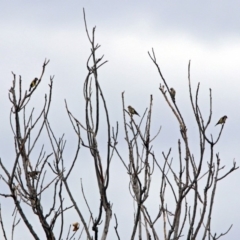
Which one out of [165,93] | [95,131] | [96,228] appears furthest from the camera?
[165,93]

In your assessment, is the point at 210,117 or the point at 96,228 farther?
the point at 210,117

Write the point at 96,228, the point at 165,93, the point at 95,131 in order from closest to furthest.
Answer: the point at 96,228, the point at 95,131, the point at 165,93

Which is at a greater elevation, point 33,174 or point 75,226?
point 33,174

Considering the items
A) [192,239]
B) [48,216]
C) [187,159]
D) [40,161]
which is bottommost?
[192,239]

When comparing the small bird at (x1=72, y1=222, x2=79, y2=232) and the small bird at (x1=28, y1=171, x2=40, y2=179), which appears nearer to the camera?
the small bird at (x1=28, y1=171, x2=40, y2=179)

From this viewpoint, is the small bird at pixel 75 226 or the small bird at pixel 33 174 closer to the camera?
the small bird at pixel 33 174

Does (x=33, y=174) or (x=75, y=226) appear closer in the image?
(x=33, y=174)

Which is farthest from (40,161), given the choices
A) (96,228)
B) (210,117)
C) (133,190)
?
(210,117)

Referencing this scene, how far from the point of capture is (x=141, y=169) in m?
5.32

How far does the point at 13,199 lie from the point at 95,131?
86 centimetres

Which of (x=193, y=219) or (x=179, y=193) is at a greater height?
(x=179, y=193)

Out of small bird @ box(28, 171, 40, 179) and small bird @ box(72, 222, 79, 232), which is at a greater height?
small bird @ box(28, 171, 40, 179)

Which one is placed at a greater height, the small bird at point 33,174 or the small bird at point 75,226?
the small bird at point 33,174

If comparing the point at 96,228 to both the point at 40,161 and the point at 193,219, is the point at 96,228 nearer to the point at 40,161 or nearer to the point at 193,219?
the point at 193,219
